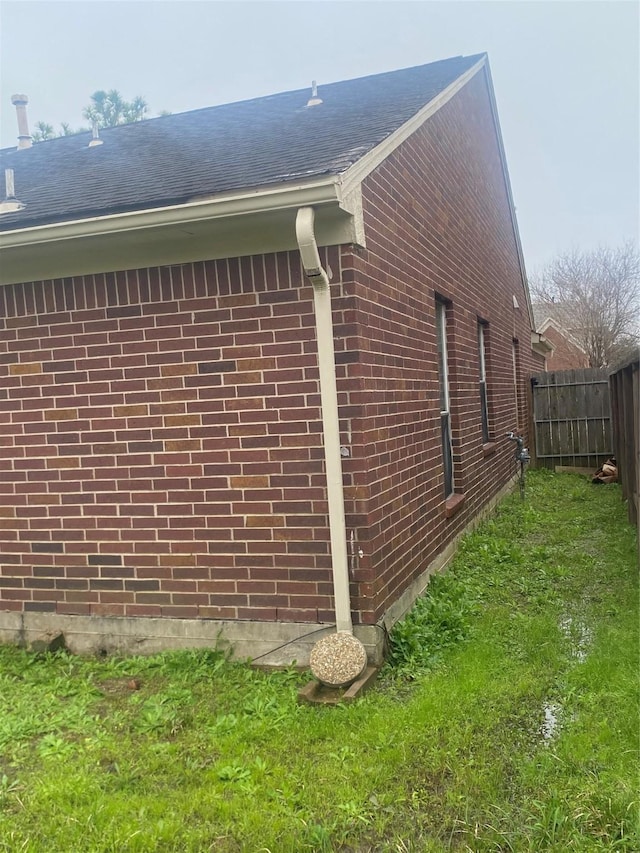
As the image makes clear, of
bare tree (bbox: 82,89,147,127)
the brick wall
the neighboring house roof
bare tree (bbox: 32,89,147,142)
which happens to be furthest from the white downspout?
the neighboring house roof

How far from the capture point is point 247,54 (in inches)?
611

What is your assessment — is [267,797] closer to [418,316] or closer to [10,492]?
[10,492]

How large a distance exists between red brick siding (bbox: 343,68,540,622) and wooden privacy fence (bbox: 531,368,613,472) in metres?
4.44

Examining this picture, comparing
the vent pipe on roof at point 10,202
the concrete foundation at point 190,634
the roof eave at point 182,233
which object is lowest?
the concrete foundation at point 190,634

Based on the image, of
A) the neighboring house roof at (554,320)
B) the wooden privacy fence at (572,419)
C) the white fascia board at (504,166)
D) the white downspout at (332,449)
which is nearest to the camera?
the white downspout at (332,449)

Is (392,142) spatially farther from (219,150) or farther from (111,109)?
(111,109)

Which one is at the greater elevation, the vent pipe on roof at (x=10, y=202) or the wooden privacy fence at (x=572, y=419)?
the vent pipe on roof at (x=10, y=202)

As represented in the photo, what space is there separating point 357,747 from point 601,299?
32.9 metres

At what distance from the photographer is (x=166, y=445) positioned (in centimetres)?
459

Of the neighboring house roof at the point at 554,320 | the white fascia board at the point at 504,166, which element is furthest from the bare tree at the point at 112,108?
the white fascia board at the point at 504,166

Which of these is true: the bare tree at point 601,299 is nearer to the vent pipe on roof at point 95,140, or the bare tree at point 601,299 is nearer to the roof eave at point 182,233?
the vent pipe on roof at point 95,140

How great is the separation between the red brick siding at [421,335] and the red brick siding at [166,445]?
0.37 metres

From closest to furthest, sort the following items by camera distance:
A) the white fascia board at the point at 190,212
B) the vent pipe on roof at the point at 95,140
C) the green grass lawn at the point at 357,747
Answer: the green grass lawn at the point at 357,747 → the white fascia board at the point at 190,212 → the vent pipe on roof at the point at 95,140

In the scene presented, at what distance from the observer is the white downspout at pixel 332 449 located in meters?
4.01
